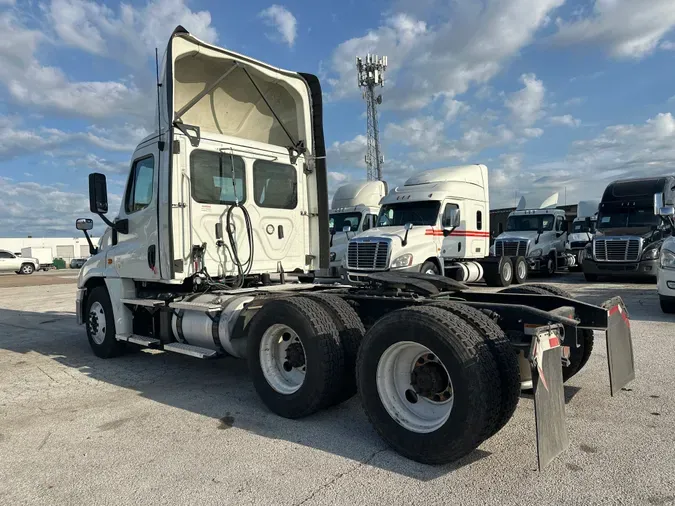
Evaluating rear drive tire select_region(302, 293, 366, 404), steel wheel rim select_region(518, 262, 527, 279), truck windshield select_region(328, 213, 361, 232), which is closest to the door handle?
rear drive tire select_region(302, 293, 366, 404)

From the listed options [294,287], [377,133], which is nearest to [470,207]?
[294,287]

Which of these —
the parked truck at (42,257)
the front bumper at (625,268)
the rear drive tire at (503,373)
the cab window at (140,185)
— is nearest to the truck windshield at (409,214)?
the front bumper at (625,268)

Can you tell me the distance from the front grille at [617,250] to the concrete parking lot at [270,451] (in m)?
10.8

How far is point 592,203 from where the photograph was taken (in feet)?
84.1

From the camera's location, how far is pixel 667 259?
898 cm

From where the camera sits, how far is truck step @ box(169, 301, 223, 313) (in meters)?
5.41

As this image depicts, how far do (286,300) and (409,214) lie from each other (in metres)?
10.5

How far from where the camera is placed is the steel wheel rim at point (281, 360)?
4566 mm

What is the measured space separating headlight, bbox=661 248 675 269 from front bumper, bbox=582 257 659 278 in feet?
21.5

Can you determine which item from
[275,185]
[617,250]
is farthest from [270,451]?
[617,250]

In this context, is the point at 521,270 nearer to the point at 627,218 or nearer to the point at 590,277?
the point at 590,277

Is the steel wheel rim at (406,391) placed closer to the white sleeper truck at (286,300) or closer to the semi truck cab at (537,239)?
the white sleeper truck at (286,300)

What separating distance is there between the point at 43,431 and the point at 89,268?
3.50m

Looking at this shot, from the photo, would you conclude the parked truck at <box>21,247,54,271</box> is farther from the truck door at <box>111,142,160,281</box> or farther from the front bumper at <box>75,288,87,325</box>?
the truck door at <box>111,142,160,281</box>
